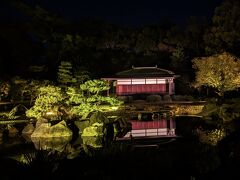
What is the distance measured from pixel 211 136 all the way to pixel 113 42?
31821mm

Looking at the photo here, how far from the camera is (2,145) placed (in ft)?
56.0

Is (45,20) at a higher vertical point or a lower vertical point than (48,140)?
higher

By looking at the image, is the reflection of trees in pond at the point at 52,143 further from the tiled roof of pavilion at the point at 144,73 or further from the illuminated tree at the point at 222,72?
the tiled roof of pavilion at the point at 144,73

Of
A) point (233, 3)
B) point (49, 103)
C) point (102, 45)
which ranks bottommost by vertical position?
point (49, 103)

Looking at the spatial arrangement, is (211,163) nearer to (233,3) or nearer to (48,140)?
(48,140)

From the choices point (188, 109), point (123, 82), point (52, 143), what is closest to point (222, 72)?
point (188, 109)

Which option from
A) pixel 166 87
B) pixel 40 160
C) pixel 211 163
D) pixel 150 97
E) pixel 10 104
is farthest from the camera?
pixel 166 87

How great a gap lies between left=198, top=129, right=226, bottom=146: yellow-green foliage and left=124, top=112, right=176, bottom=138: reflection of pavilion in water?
5.30 feet

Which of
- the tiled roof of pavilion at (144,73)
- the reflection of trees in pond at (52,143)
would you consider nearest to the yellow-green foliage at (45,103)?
the reflection of trees in pond at (52,143)

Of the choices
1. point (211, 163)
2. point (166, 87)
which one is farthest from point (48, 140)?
point (166, 87)

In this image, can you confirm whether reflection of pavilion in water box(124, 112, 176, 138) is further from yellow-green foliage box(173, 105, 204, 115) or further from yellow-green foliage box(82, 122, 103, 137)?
yellow-green foliage box(82, 122, 103, 137)

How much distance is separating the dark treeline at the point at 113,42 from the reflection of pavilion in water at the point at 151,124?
23.8 feet

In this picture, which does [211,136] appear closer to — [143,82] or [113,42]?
[143,82]

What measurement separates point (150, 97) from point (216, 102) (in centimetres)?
680
